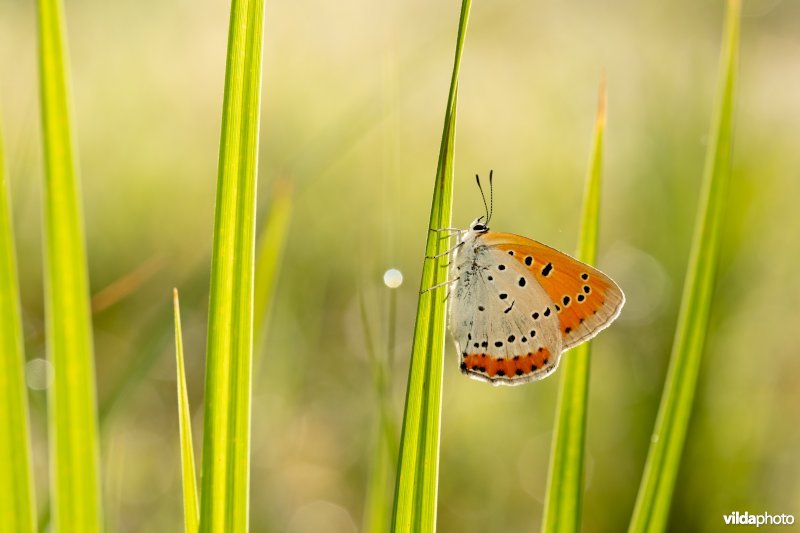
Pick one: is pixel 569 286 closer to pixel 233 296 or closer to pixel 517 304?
pixel 517 304

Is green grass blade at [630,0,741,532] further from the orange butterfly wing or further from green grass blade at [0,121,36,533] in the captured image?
green grass blade at [0,121,36,533]

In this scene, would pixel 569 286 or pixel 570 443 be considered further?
pixel 569 286

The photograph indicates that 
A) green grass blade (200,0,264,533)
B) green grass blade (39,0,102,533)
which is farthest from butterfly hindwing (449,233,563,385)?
green grass blade (39,0,102,533)

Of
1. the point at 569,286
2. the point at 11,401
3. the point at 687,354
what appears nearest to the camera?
the point at 11,401

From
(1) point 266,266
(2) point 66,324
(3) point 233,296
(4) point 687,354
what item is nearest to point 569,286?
(4) point 687,354

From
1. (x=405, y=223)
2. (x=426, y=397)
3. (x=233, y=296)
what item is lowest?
(x=405, y=223)
